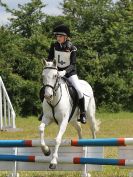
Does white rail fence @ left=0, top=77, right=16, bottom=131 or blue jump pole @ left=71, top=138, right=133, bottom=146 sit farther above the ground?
blue jump pole @ left=71, top=138, right=133, bottom=146

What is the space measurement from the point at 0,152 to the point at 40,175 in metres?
0.72

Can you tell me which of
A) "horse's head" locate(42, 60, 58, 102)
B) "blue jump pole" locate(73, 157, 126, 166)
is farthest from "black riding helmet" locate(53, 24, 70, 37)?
"blue jump pole" locate(73, 157, 126, 166)

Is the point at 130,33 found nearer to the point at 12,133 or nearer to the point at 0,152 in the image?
the point at 12,133

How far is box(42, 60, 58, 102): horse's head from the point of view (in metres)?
8.17

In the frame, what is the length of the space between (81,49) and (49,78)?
21164 millimetres

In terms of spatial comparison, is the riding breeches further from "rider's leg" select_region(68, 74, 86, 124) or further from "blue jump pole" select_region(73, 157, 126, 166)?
"blue jump pole" select_region(73, 157, 126, 166)

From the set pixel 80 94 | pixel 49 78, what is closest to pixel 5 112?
pixel 80 94

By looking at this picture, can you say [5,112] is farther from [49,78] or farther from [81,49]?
[81,49]

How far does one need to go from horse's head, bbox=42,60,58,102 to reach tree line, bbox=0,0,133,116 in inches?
689

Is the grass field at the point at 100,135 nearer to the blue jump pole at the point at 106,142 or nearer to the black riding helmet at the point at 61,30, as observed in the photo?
the blue jump pole at the point at 106,142

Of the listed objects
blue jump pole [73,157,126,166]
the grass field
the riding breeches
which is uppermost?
the riding breeches

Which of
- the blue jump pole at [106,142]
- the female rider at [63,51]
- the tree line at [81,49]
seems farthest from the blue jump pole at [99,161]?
the tree line at [81,49]

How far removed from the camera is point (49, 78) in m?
8.25

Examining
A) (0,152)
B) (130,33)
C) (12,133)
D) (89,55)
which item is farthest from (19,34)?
(0,152)
